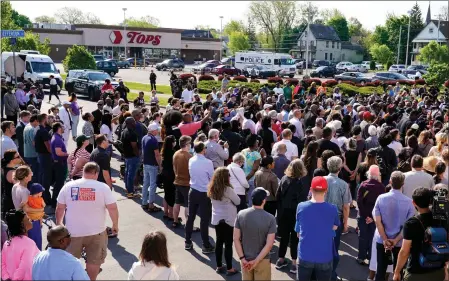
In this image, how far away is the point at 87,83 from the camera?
95.0ft

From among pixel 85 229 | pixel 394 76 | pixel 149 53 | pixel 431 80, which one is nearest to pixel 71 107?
pixel 85 229

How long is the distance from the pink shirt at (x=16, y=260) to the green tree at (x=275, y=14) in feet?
195

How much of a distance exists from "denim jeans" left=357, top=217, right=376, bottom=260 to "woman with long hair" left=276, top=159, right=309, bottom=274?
3.38 ft

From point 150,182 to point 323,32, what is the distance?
302 feet

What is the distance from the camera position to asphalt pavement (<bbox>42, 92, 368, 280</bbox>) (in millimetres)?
7410

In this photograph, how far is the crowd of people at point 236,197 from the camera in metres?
5.39

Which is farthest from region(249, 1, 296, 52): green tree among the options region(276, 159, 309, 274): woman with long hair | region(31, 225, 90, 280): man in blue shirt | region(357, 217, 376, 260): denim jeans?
region(31, 225, 90, 280): man in blue shirt

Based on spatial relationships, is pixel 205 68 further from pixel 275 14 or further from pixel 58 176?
pixel 58 176

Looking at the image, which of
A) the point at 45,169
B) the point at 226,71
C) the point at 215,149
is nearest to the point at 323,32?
the point at 226,71

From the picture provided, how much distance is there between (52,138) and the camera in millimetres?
9805

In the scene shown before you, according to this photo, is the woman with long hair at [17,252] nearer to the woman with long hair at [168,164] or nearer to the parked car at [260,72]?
the woman with long hair at [168,164]

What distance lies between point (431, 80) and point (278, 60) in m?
18.6

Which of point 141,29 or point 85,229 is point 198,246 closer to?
point 85,229

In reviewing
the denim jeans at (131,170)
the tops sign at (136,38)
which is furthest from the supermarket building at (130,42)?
the denim jeans at (131,170)
